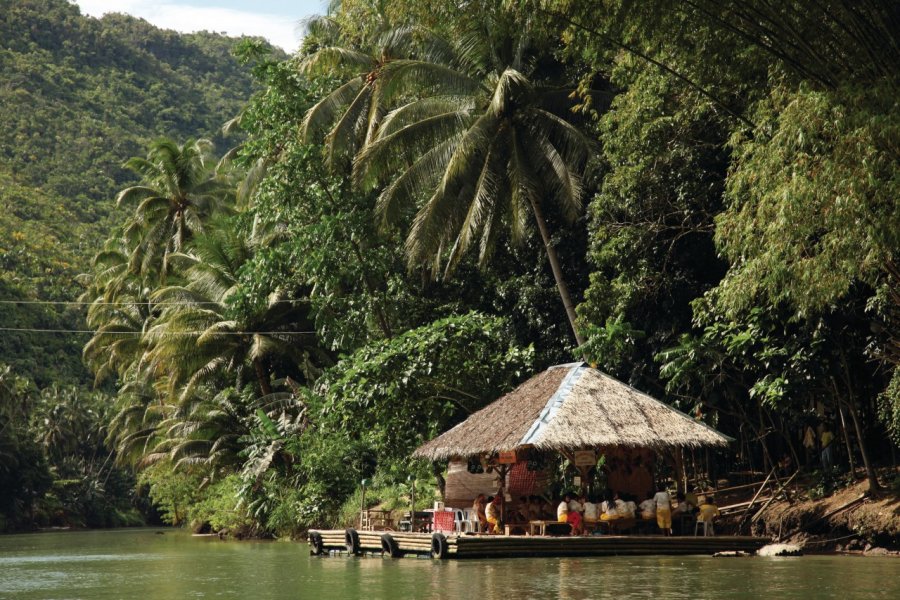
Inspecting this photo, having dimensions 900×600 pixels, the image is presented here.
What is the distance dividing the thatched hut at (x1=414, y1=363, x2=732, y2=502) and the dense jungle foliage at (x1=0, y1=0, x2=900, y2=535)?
42.3 inches

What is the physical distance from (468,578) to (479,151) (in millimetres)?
8979

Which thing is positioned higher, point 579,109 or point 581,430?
point 579,109

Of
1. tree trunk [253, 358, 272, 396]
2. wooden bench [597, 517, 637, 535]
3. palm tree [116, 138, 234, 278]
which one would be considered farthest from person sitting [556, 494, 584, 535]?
palm tree [116, 138, 234, 278]

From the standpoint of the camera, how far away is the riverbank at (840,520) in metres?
15.2

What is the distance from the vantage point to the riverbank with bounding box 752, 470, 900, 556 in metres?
15.2

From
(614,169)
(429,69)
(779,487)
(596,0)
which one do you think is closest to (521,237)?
(614,169)

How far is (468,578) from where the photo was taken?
42.6ft

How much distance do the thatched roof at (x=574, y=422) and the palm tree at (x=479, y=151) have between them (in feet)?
7.42

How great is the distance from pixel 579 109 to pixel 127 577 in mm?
10620

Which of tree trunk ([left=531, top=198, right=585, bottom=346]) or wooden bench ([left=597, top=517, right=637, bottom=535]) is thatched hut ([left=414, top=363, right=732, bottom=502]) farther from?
tree trunk ([left=531, top=198, right=585, bottom=346])

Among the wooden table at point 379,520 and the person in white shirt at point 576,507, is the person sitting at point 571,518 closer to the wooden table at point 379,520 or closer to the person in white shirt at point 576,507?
the person in white shirt at point 576,507

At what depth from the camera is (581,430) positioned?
52.1ft

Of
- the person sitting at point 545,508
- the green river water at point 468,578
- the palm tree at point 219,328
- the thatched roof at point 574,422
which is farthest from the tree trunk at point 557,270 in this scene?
the palm tree at point 219,328

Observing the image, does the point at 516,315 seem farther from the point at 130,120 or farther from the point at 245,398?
the point at 130,120
